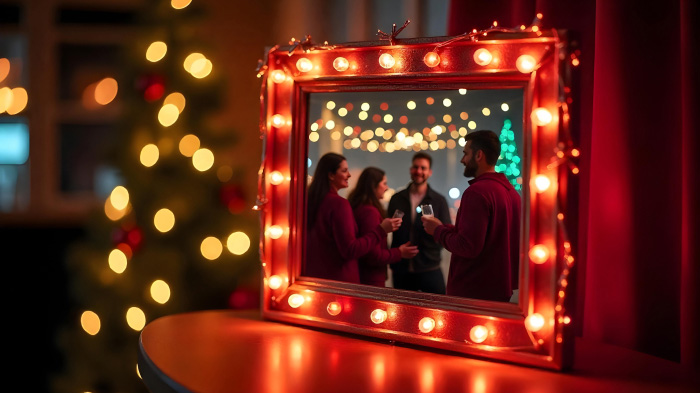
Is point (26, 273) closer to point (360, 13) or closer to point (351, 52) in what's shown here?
point (360, 13)

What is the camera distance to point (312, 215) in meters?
1.21

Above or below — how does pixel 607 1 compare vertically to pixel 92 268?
above

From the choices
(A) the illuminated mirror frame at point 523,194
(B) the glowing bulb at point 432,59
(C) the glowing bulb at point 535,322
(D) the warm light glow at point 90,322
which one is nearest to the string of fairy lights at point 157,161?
(D) the warm light glow at point 90,322

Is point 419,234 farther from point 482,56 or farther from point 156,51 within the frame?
point 156,51

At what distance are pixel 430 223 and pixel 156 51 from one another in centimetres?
118

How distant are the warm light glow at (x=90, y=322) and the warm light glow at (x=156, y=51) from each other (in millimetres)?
812

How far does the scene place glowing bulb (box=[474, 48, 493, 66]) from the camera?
3.27 feet

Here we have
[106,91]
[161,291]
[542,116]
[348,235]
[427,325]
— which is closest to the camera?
[542,116]

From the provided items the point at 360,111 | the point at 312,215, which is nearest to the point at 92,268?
the point at 312,215

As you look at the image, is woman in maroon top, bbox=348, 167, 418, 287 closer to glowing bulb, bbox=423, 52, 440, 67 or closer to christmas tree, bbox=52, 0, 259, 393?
glowing bulb, bbox=423, 52, 440, 67

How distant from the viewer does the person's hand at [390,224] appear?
3.64ft

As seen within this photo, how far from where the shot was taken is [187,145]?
1890mm

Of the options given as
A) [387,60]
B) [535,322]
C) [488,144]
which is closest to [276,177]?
[387,60]

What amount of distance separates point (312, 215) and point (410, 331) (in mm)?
292
